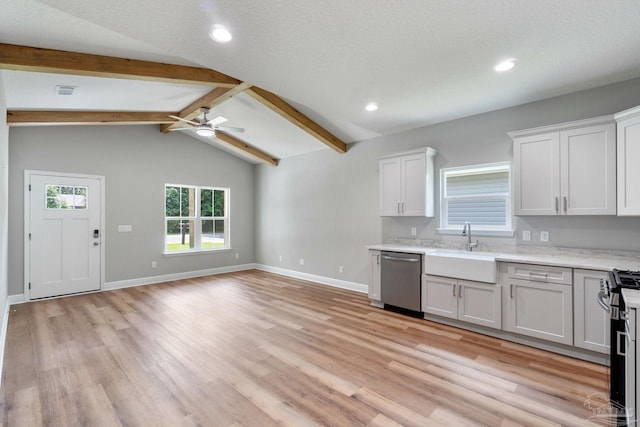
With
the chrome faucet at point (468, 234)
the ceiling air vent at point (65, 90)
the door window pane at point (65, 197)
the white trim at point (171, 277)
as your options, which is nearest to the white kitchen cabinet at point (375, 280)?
the chrome faucet at point (468, 234)

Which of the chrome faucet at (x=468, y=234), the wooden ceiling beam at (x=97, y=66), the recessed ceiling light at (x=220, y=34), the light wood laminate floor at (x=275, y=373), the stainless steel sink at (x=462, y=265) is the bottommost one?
the light wood laminate floor at (x=275, y=373)

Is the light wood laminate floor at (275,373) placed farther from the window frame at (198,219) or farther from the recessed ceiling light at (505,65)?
the recessed ceiling light at (505,65)

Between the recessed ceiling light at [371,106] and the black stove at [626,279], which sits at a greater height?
the recessed ceiling light at [371,106]

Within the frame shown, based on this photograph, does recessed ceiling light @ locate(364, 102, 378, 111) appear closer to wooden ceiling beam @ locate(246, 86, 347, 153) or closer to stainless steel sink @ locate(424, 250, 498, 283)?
wooden ceiling beam @ locate(246, 86, 347, 153)

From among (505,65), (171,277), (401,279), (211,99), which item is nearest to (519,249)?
(401,279)

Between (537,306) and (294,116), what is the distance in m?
4.09

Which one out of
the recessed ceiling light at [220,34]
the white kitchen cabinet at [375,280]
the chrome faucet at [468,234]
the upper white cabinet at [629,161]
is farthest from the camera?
the white kitchen cabinet at [375,280]

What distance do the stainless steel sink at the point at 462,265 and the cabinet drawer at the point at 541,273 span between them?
0.59ft

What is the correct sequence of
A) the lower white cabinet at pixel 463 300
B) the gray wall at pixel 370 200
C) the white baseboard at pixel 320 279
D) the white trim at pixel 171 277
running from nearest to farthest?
the gray wall at pixel 370 200 < the lower white cabinet at pixel 463 300 < the white baseboard at pixel 320 279 < the white trim at pixel 171 277

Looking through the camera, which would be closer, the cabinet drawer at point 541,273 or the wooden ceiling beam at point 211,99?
the cabinet drawer at point 541,273

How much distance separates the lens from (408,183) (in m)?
4.41

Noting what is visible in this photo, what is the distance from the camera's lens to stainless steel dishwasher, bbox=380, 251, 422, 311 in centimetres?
398

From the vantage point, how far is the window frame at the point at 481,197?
377 cm

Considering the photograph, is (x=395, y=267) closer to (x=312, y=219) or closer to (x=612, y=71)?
(x=312, y=219)
